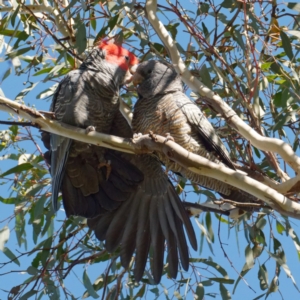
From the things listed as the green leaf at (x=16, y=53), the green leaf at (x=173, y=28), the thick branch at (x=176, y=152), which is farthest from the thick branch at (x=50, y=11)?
the thick branch at (x=176, y=152)

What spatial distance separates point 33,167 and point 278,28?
1429 mm

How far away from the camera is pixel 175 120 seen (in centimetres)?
277

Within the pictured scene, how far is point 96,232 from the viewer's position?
2.96 meters

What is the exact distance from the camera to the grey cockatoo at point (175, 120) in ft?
9.07

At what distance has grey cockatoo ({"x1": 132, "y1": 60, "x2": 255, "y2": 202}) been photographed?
2764mm

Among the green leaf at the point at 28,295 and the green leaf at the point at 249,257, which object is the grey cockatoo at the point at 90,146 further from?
the green leaf at the point at 249,257

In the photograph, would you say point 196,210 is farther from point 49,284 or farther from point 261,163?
point 49,284

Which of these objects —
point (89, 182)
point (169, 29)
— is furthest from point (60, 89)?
point (169, 29)

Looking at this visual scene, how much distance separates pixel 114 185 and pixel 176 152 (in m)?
0.75

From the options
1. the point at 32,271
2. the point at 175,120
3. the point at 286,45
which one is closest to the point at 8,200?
the point at 32,271

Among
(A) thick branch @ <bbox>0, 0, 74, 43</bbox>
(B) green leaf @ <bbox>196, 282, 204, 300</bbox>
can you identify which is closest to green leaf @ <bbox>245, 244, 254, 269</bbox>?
(B) green leaf @ <bbox>196, 282, 204, 300</bbox>

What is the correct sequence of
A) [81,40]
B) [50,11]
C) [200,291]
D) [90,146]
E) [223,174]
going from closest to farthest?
[223,174], [81,40], [90,146], [200,291], [50,11]

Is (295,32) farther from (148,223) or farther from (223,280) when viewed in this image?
(223,280)

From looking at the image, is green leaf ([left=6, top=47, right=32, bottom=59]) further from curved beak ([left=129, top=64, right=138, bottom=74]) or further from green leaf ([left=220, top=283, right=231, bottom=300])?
green leaf ([left=220, top=283, right=231, bottom=300])
